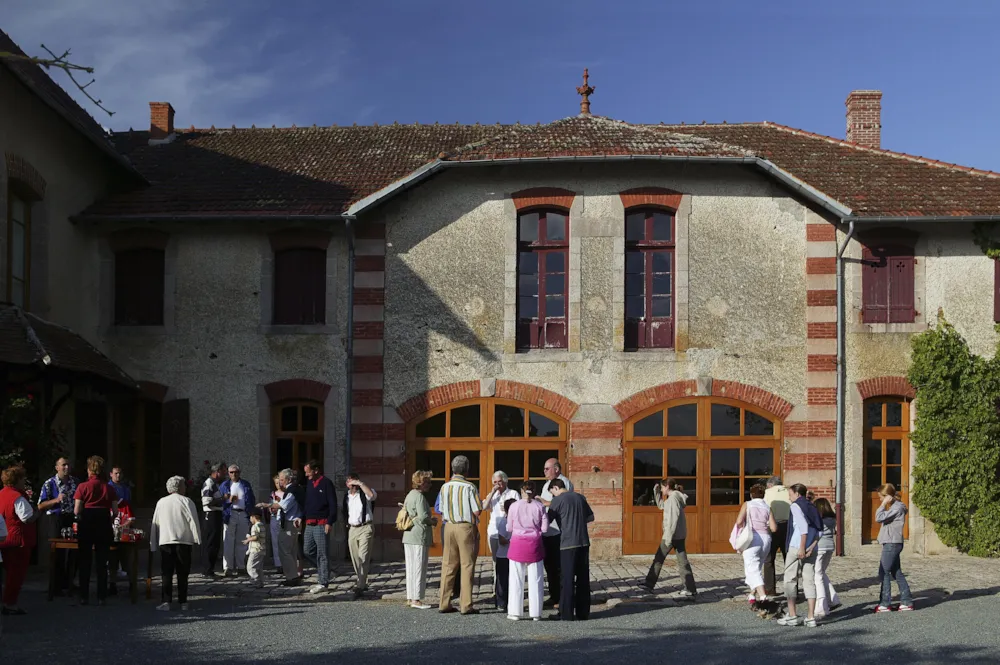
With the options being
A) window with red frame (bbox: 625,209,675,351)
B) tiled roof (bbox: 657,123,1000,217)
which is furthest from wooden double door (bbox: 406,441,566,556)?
tiled roof (bbox: 657,123,1000,217)

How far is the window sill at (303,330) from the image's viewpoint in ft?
52.6

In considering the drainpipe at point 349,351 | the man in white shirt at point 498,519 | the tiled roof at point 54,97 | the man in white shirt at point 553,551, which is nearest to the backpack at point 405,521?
the man in white shirt at point 498,519

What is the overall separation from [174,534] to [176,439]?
17.4ft

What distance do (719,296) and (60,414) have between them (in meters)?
10.1

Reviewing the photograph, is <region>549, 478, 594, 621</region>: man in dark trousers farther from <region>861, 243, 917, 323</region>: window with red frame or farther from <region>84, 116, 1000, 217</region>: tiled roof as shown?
<region>861, 243, 917, 323</region>: window with red frame

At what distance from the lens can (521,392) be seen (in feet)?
52.3

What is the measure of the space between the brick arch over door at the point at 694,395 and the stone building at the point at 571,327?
1.4 inches

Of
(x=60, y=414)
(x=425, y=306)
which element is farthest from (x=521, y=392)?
(x=60, y=414)

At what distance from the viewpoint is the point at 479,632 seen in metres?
9.82

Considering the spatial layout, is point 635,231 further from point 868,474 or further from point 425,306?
point 868,474

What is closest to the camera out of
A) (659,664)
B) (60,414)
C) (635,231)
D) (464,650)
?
(659,664)

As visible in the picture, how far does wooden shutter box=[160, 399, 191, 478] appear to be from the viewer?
1585 cm

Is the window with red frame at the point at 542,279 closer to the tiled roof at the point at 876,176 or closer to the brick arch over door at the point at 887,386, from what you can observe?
the tiled roof at the point at 876,176

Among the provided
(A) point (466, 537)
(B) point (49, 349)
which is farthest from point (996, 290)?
(B) point (49, 349)
